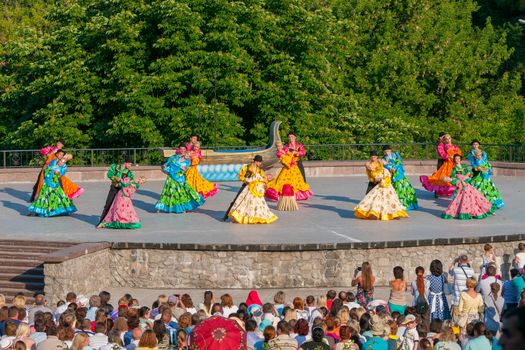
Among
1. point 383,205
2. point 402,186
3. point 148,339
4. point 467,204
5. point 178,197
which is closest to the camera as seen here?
point 148,339

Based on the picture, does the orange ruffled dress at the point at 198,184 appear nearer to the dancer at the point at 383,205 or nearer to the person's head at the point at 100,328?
the dancer at the point at 383,205

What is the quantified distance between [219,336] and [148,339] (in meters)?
0.79

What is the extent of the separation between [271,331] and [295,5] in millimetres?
29775

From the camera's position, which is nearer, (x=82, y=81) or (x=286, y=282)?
(x=286, y=282)

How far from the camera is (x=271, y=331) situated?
12.6m

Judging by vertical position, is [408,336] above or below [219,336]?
below

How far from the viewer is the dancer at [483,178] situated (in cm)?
2684

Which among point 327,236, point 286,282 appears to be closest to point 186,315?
point 286,282

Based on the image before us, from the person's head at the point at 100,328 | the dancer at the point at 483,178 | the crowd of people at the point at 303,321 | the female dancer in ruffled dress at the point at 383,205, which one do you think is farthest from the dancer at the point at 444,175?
the person's head at the point at 100,328

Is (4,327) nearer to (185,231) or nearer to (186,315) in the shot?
(186,315)

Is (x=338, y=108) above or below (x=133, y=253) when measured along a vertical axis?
above

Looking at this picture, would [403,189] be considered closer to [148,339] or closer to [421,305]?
[421,305]

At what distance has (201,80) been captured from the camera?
38.9 meters

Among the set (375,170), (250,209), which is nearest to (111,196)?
(250,209)
